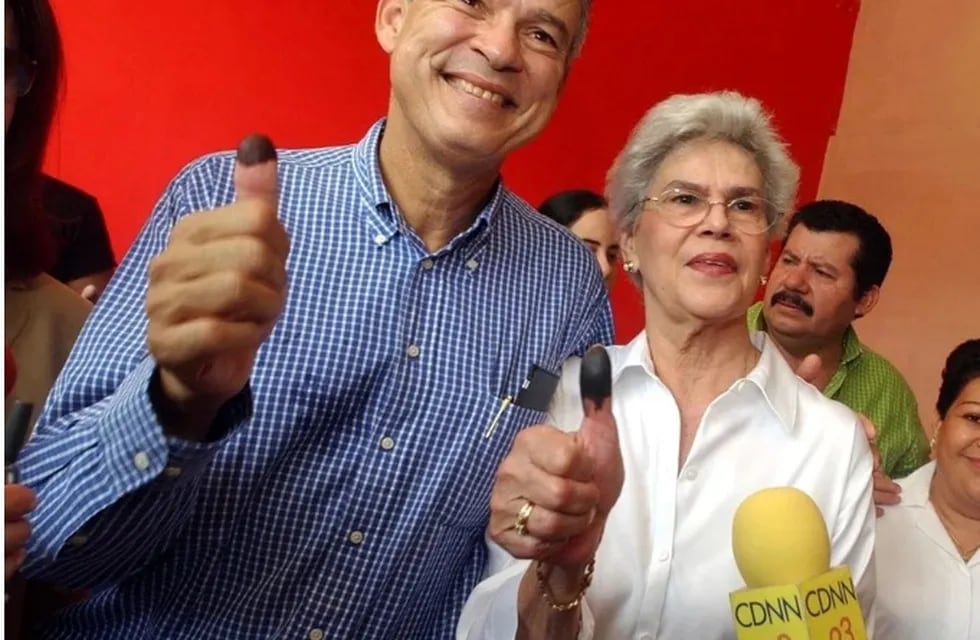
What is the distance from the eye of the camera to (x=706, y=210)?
1337mm

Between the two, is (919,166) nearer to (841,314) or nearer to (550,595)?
(841,314)

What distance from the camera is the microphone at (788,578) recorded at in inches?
34.3

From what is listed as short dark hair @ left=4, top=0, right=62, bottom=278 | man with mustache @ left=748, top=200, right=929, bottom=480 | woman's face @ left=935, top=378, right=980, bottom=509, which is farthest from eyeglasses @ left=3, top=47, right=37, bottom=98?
man with mustache @ left=748, top=200, right=929, bottom=480

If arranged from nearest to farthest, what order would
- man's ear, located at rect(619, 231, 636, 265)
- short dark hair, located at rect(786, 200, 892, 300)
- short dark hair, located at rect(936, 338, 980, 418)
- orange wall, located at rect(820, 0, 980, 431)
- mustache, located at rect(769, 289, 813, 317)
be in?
man's ear, located at rect(619, 231, 636, 265) < short dark hair, located at rect(936, 338, 980, 418) < mustache, located at rect(769, 289, 813, 317) < short dark hair, located at rect(786, 200, 892, 300) < orange wall, located at rect(820, 0, 980, 431)

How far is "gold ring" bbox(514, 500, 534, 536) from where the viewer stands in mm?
872

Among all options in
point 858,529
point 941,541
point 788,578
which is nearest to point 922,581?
point 941,541

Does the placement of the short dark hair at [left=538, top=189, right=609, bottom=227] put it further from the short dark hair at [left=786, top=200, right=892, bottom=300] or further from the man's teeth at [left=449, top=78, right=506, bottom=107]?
the man's teeth at [left=449, top=78, right=506, bottom=107]

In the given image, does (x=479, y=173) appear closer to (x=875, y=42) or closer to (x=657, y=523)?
(x=657, y=523)

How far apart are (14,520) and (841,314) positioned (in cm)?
209

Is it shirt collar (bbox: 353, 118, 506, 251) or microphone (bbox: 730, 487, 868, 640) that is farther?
shirt collar (bbox: 353, 118, 506, 251)

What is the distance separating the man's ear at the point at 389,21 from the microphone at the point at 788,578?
0.67 m

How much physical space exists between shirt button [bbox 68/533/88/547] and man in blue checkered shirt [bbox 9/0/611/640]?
43mm

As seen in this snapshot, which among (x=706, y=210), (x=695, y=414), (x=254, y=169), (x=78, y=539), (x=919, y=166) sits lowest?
(x=78, y=539)

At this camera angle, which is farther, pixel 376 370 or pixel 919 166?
pixel 919 166
